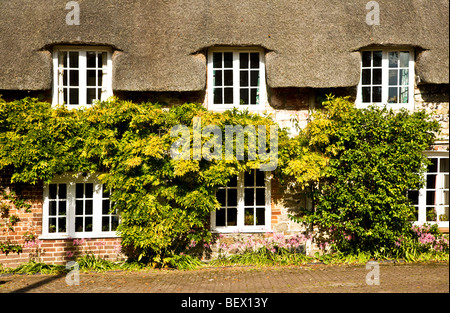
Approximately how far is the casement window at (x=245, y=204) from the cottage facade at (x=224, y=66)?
0.02 m

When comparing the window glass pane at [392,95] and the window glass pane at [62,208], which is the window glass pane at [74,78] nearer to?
the window glass pane at [62,208]

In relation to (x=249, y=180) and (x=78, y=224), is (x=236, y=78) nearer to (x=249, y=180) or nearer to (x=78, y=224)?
(x=249, y=180)

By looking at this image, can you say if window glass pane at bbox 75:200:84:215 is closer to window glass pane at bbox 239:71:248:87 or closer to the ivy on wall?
the ivy on wall

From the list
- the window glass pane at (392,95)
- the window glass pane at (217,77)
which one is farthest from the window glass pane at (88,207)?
the window glass pane at (392,95)

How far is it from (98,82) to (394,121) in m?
6.70

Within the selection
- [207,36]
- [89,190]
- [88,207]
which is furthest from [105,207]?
[207,36]

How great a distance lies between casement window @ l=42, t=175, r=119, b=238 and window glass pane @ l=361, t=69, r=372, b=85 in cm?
652

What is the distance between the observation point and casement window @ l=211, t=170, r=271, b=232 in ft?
29.0

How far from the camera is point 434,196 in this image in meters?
9.16

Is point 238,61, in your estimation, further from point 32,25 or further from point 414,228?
point 414,228

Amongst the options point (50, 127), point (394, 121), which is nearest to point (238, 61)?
point (394, 121)

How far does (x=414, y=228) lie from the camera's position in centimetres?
884

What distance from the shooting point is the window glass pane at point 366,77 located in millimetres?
9094

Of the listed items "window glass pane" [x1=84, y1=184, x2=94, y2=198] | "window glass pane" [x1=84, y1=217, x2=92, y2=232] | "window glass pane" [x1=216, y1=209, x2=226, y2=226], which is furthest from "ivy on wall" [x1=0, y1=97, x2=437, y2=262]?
"window glass pane" [x1=84, y1=217, x2=92, y2=232]
